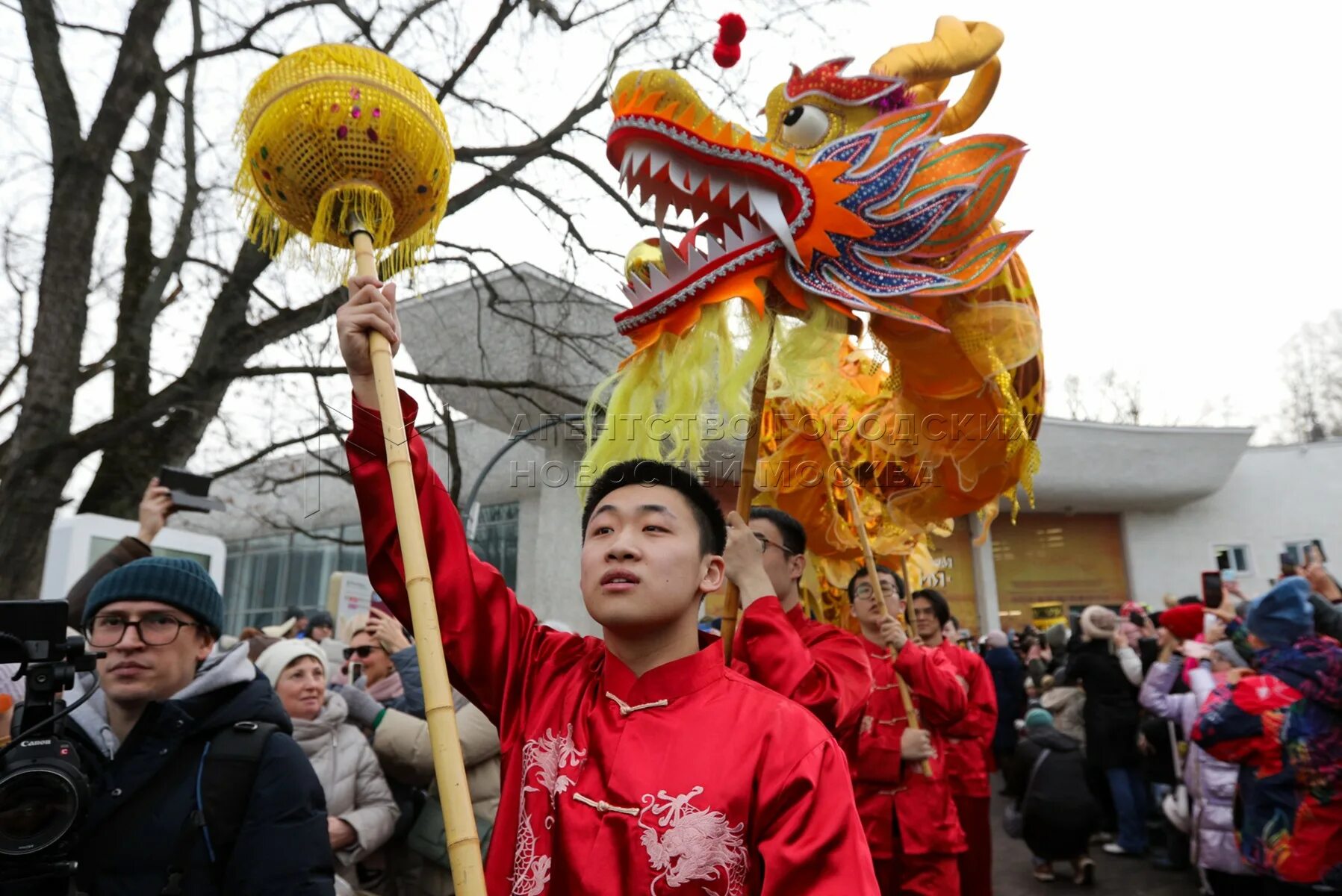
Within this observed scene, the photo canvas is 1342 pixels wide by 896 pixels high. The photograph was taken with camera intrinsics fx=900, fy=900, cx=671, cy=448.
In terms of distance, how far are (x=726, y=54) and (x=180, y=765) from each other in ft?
7.94

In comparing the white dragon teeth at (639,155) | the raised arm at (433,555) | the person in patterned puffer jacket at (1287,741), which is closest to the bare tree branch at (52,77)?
the white dragon teeth at (639,155)

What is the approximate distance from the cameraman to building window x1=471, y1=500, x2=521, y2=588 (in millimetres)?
17630

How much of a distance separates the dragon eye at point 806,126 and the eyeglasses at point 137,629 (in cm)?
214

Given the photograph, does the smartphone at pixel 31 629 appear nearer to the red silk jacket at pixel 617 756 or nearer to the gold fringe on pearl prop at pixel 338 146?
the red silk jacket at pixel 617 756

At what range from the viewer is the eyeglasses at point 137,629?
197 cm

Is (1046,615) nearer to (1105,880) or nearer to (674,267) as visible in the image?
(1105,880)

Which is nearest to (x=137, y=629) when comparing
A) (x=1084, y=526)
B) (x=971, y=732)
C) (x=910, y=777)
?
(x=910, y=777)

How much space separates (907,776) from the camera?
174 inches

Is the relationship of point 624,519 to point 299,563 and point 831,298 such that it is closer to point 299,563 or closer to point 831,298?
point 831,298

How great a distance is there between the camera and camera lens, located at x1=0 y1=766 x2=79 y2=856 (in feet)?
4.97

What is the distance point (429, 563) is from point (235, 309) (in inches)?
252

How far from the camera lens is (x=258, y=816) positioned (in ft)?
6.10

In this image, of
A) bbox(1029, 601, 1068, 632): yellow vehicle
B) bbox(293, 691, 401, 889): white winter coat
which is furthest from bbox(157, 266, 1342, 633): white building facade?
bbox(293, 691, 401, 889): white winter coat

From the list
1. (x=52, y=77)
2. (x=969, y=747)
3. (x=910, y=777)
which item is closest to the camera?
(x=910, y=777)
